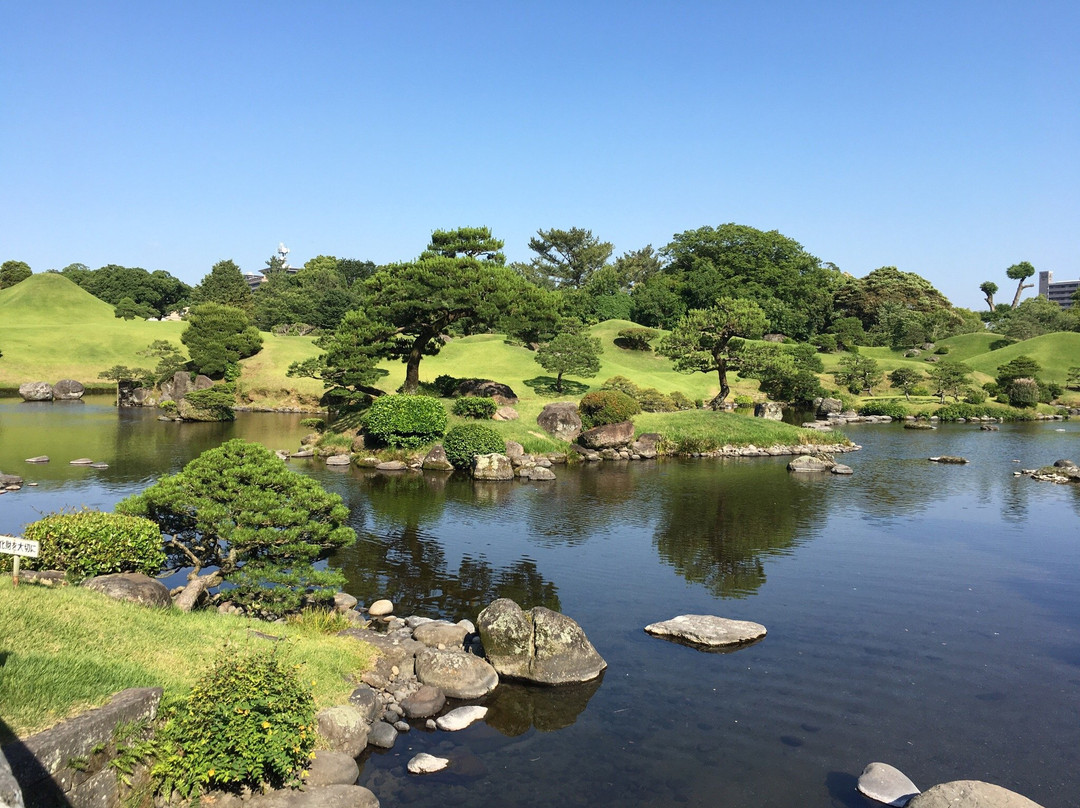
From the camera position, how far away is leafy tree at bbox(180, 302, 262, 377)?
6869 cm

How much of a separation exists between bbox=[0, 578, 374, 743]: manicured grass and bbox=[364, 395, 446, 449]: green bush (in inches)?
962

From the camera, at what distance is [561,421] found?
141 feet

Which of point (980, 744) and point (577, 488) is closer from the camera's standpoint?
point (980, 744)

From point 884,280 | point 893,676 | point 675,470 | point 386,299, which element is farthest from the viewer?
point 884,280

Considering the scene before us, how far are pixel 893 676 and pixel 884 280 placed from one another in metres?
113

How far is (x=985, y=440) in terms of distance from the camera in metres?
52.9

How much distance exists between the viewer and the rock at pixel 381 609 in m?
17.0

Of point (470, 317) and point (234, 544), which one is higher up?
point (470, 317)

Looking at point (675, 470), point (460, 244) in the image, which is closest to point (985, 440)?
point (675, 470)

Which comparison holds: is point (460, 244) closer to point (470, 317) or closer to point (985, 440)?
point (470, 317)

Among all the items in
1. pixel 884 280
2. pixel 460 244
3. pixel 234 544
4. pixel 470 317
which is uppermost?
pixel 884 280

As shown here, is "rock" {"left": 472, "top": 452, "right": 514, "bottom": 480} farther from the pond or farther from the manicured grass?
the manicured grass

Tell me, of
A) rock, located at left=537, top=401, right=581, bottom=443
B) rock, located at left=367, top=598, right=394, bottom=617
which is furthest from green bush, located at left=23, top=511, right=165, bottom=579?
rock, located at left=537, top=401, right=581, bottom=443

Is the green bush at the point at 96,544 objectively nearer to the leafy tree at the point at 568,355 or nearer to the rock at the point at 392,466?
the rock at the point at 392,466
